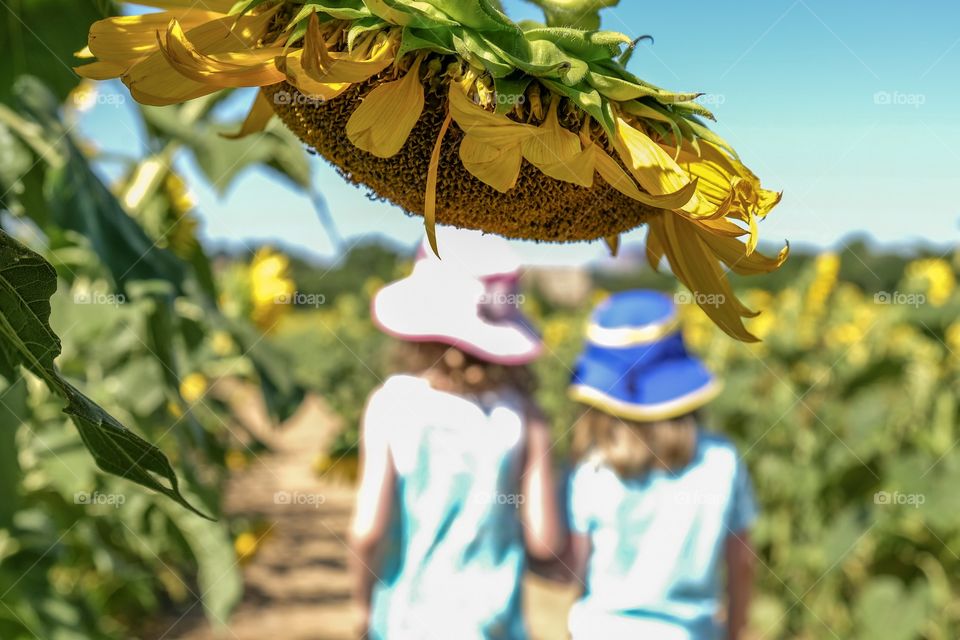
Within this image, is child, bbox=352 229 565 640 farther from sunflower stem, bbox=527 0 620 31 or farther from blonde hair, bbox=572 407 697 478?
sunflower stem, bbox=527 0 620 31

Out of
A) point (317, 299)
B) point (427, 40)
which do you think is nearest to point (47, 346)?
point (427, 40)

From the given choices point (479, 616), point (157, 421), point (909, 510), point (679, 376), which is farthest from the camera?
point (909, 510)

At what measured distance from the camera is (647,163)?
598 millimetres

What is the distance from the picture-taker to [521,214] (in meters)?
0.63

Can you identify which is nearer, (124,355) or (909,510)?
(124,355)

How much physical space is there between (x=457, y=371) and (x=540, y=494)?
386 millimetres

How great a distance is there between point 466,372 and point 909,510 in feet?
8.95

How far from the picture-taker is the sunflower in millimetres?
565

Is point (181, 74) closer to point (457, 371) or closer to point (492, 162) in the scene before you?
point (492, 162)

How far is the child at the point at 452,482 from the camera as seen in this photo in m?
2.32

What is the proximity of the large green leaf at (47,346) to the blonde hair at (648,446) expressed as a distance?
A: 2018 millimetres

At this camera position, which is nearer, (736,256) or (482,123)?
(482,123)

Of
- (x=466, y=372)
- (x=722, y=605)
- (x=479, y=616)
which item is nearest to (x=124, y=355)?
(x=466, y=372)

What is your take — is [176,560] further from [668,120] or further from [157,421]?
[668,120]
